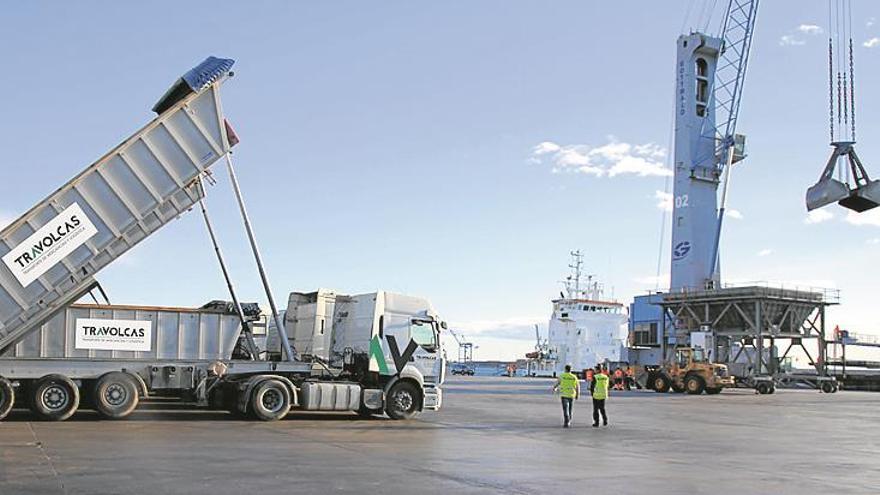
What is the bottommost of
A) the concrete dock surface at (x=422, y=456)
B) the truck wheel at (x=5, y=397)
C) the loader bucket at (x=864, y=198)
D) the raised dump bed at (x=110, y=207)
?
the concrete dock surface at (x=422, y=456)

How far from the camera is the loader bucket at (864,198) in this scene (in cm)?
3566

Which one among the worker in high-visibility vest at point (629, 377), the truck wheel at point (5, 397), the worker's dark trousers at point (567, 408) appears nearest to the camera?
the truck wheel at point (5, 397)

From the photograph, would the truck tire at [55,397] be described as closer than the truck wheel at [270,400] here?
Yes

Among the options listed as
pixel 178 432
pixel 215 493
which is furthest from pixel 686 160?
pixel 215 493

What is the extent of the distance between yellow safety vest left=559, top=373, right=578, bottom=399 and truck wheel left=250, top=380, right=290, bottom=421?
6271 millimetres

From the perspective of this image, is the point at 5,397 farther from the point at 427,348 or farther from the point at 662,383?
the point at 662,383

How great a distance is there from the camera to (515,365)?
10219 centimetres

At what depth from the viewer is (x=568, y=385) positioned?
67.6 feet

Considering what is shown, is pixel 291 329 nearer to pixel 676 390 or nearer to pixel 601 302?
pixel 676 390

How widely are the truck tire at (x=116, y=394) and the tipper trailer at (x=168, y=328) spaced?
0.03m

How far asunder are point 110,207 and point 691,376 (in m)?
34.2

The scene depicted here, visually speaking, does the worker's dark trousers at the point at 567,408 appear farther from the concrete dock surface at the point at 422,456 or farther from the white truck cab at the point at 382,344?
the white truck cab at the point at 382,344

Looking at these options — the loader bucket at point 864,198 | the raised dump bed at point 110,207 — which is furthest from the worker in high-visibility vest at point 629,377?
the raised dump bed at point 110,207

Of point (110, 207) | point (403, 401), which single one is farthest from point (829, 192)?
point (110, 207)
